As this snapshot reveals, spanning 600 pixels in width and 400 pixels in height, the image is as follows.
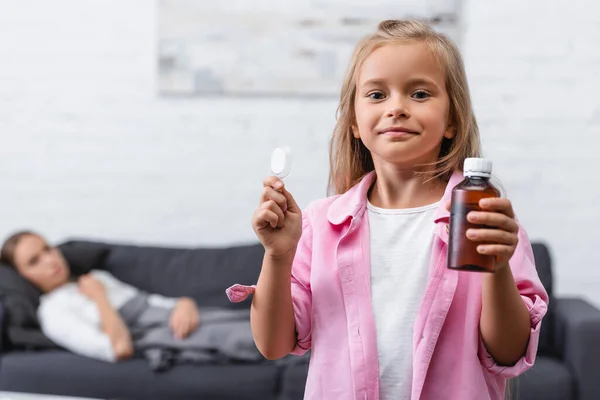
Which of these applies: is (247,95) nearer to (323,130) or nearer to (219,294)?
(323,130)

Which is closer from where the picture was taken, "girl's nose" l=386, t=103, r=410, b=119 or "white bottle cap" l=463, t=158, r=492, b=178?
"white bottle cap" l=463, t=158, r=492, b=178

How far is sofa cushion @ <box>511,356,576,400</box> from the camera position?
237 cm

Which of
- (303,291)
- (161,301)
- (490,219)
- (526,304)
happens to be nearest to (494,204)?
(490,219)

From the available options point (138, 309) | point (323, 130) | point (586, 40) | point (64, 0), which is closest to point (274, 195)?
point (138, 309)

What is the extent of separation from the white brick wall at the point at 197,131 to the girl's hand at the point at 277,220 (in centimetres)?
222

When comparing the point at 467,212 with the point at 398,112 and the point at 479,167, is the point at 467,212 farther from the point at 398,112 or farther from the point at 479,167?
the point at 398,112

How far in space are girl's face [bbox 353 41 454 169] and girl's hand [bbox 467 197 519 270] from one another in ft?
0.66

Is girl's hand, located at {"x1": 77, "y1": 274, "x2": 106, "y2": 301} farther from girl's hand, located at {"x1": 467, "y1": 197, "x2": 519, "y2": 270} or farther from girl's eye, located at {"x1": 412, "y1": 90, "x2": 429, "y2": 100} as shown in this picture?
girl's hand, located at {"x1": 467, "y1": 197, "x2": 519, "y2": 270}

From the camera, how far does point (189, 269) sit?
2.96 m

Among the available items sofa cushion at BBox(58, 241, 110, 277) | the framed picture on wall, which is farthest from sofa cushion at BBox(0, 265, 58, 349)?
the framed picture on wall

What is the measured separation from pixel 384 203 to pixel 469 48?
87.1 inches

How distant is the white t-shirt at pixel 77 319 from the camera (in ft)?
8.41

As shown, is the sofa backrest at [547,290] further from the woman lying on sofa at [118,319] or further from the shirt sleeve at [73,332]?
the shirt sleeve at [73,332]

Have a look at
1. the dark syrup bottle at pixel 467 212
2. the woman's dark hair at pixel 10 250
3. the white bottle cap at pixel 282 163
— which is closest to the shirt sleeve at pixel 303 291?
the white bottle cap at pixel 282 163
